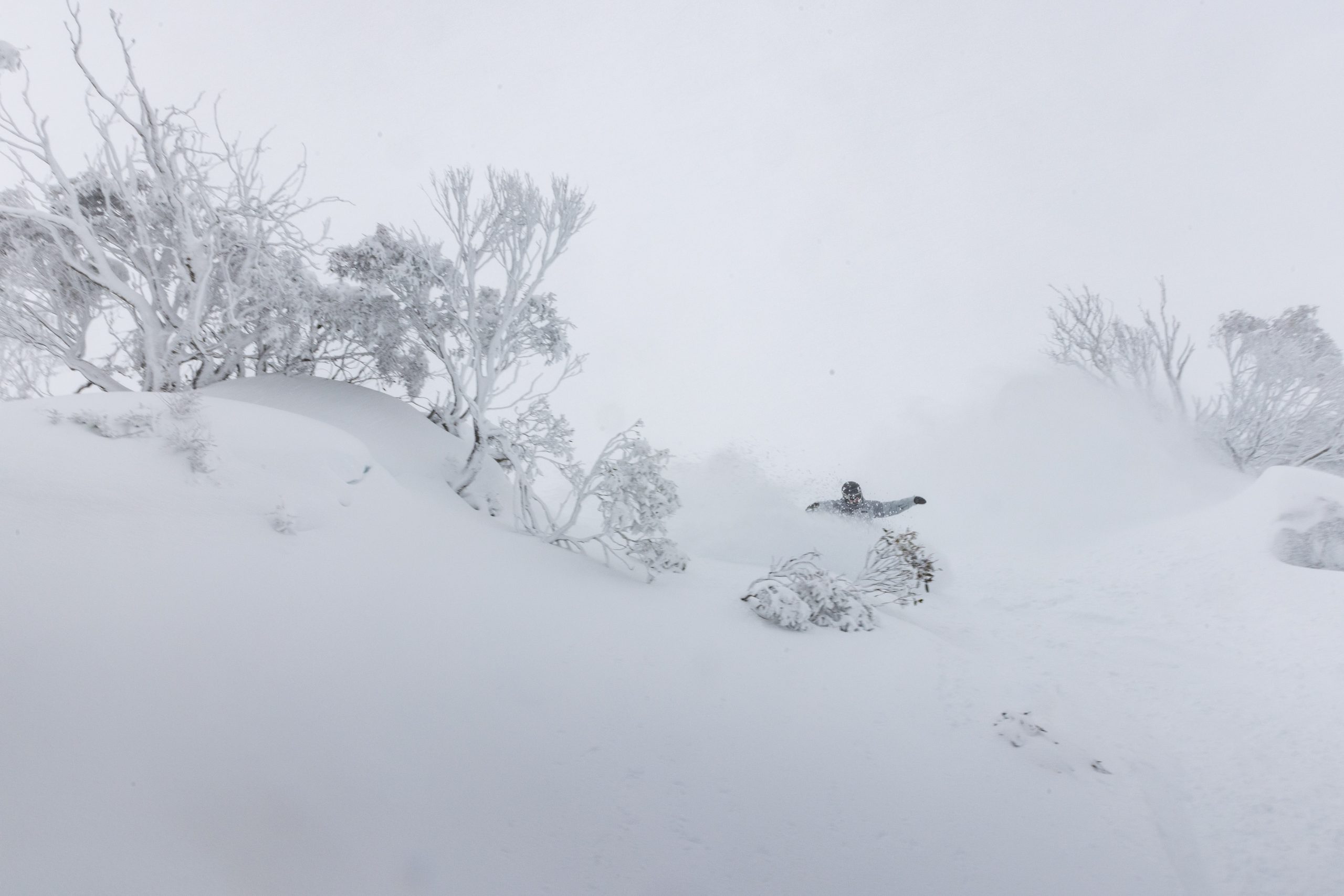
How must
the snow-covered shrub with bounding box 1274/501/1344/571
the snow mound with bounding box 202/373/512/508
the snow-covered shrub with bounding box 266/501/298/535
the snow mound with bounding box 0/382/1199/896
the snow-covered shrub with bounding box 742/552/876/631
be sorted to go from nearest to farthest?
the snow mound with bounding box 0/382/1199/896
the snow-covered shrub with bounding box 266/501/298/535
the snow-covered shrub with bounding box 742/552/876/631
the snow-covered shrub with bounding box 1274/501/1344/571
the snow mound with bounding box 202/373/512/508

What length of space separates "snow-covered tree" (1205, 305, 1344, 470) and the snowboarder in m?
9.11

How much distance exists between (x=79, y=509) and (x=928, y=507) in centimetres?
2048

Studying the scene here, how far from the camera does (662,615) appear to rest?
6652 millimetres

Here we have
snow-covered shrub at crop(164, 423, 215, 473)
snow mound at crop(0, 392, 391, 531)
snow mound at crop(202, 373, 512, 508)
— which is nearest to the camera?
snow mound at crop(0, 392, 391, 531)

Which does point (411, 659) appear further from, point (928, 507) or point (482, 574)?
point (928, 507)

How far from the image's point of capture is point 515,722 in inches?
168

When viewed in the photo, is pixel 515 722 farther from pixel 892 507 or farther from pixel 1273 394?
pixel 1273 394

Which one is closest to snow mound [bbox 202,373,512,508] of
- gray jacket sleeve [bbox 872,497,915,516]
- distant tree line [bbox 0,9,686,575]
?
distant tree line [bbox 0,9,686,575]

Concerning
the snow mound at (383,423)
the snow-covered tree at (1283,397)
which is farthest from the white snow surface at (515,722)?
the snow-covered tree at (1283,397)

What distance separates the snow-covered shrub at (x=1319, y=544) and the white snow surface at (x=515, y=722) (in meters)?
2.09

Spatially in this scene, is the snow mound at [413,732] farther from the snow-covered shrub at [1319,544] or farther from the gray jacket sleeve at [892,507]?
the gray jacket sleeve at [892,507]

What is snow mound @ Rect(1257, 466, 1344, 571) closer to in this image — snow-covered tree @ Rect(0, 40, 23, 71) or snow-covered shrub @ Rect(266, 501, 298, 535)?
snow-covered shrub @ Rect(266, 501, 298, 535)

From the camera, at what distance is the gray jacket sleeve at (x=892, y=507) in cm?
1590

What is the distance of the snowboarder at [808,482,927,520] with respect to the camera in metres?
15.8
